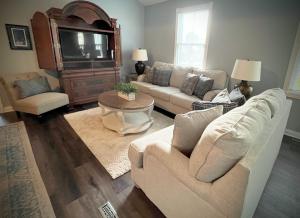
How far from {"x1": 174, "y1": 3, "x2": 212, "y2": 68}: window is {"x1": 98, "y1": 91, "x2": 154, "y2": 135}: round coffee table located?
74.0 inches

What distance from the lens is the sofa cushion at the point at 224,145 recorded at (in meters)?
0.85

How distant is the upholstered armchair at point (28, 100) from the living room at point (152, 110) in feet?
0.08

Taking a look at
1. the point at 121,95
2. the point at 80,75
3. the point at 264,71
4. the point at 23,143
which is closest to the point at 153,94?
the point at 121,95

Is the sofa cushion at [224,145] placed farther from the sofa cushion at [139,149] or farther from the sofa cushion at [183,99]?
the sofa cushion at [183,99]

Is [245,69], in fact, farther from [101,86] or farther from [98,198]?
[101,86]

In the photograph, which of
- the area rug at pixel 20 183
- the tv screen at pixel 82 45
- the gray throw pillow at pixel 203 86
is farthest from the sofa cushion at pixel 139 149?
the tv screen at pixel 82 45

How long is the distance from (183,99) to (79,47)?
102 inches

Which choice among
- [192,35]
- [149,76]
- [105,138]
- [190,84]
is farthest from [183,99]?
[192,35]

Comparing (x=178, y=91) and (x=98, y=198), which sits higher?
(x=178, y=91)

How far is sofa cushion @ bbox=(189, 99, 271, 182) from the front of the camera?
2.80 feet

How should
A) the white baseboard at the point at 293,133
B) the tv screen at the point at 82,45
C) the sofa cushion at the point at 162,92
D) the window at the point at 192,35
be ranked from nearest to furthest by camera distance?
1. the white baseboard at the point at 293,133
2. the sofa cushion at the point at 162,92
3. the tv screen at the point at 82,45
4. the window at the point at 192,35

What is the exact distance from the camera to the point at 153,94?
144 inches

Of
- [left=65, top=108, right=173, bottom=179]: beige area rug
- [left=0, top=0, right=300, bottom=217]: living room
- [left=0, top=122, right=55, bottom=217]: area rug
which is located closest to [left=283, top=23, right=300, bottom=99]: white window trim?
[left=0, top=0, right=300, bottom=217]: living room

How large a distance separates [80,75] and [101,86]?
0.56 metres
